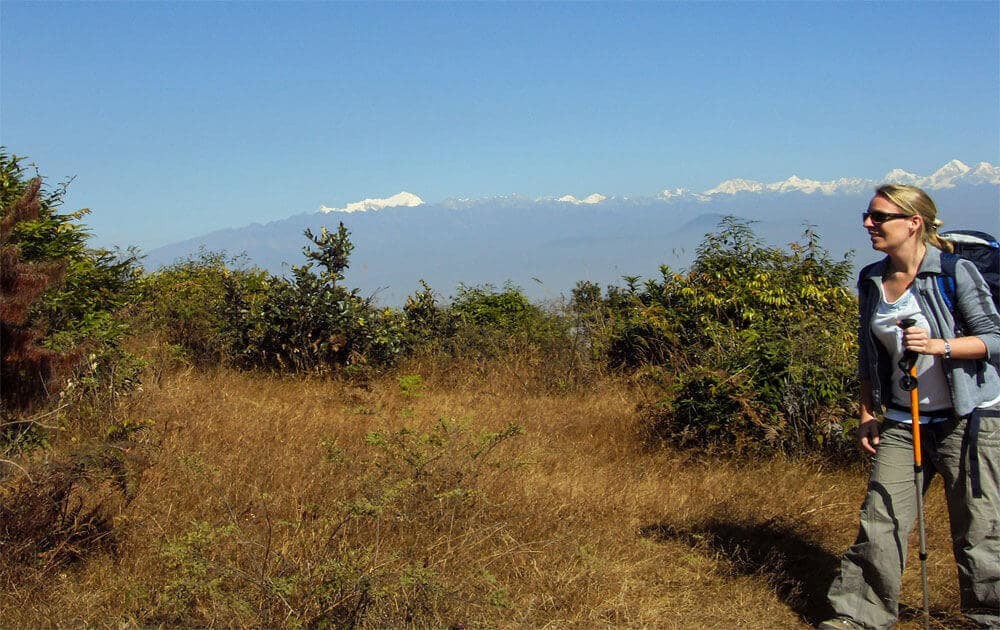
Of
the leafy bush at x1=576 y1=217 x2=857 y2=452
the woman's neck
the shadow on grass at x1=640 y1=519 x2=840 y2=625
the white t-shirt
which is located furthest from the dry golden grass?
the woman's neck

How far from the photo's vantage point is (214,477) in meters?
5.32

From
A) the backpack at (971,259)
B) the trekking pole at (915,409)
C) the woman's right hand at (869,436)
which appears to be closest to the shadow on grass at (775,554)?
the trekking pole at (915,409)

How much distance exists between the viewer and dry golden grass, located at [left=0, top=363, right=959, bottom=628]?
383cm

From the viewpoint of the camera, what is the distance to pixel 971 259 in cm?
377

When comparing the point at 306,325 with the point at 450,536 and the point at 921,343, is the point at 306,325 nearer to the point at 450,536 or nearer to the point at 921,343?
the point at 450,536

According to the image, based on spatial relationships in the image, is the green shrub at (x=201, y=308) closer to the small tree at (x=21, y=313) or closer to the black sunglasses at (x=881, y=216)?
the small tree at (x=21, y=313)

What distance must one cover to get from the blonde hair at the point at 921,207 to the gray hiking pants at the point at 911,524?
818 millimetres

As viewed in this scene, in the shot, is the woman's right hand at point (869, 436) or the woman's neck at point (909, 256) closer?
the woman's neck at point (909, 256)

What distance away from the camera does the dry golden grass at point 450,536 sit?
12.6ft

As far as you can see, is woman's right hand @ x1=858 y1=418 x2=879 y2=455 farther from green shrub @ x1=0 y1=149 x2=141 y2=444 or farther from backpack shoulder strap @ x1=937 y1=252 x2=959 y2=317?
green shrub @ x1=0 y1=149 x2=141 y2=444

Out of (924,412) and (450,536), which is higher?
(924,412)

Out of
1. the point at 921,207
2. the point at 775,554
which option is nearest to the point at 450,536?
the point at 775,554

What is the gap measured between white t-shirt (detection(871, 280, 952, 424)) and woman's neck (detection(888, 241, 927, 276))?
0.10 m

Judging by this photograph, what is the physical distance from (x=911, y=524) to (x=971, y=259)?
1223mm
